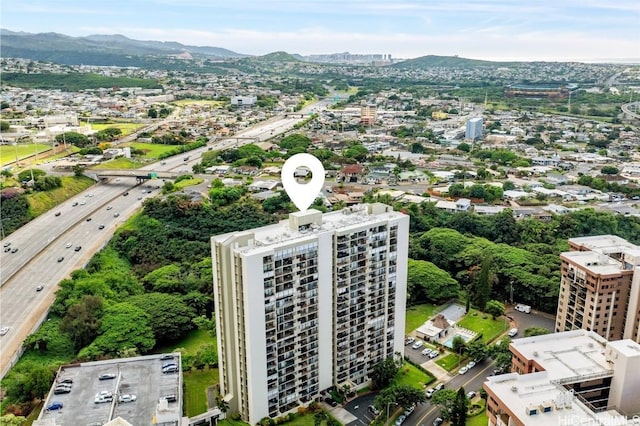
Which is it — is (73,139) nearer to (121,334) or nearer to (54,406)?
(121,334)

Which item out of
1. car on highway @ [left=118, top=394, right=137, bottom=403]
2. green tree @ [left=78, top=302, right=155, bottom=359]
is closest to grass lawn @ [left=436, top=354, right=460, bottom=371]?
green tree @ [left=78, top=302, right=155, bottom=359]

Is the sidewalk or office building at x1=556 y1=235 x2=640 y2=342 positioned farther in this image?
the sidewalk

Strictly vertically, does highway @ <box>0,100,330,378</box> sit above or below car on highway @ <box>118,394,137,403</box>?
below

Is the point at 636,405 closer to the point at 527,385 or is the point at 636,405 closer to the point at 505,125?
the point at 527,385

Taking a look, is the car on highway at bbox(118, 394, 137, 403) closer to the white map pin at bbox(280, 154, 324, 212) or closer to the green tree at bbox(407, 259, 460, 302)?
the white map pin at bbox(280, 154, 324, 212)

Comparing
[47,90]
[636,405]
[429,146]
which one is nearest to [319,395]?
[636,405]
